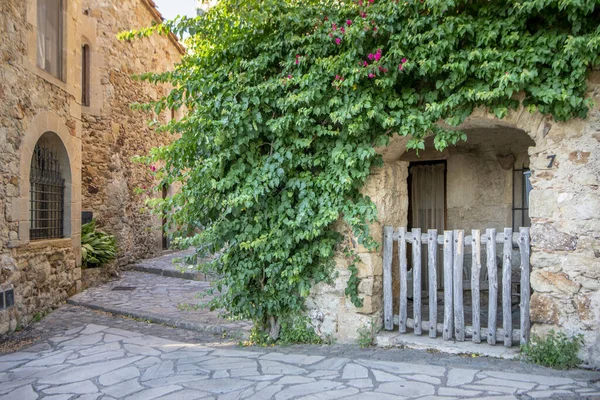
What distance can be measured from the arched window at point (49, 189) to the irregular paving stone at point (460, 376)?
5679 millimetres

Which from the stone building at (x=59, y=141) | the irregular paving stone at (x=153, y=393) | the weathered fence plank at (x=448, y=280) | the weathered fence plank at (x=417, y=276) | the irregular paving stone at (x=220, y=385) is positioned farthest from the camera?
the stone building at (x=59, y=141)

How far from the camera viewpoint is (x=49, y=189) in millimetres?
7145

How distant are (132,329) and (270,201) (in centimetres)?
251

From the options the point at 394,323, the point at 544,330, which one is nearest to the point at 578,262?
the point at 544,330

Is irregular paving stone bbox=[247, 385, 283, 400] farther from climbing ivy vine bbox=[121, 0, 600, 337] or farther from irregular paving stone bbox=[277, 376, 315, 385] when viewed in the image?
climbing ivy vine bbox=[121, 0, 600, 337]

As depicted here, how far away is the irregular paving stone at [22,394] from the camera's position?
3.70 metres

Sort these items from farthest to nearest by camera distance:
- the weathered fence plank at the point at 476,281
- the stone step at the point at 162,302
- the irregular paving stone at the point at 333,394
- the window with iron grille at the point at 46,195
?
the window with iron grille at the point at 46,195
the stone step at the point at 162,302
the weathered fence plank at the point at 476,281
the irregular paving stone at the point at 333,394

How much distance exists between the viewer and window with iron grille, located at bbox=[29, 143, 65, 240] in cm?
672

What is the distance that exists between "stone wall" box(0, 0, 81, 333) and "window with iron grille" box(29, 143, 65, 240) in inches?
→ 7.5

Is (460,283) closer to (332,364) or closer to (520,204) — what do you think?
(332,364)

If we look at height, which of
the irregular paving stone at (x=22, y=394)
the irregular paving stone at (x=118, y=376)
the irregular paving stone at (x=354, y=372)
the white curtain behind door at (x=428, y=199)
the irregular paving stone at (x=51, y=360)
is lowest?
the irregular paving stone at (x=51, y=360)

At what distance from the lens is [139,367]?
4.30m

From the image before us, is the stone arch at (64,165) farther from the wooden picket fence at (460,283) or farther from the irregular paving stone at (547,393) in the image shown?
the irregular paving stone at (547,393)

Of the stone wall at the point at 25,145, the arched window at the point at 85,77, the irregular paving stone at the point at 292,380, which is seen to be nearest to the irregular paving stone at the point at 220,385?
the irregular paving stone at the point at 292,380
